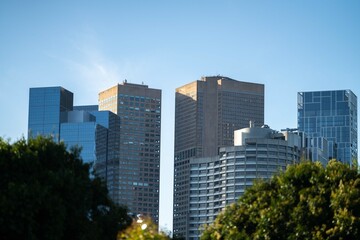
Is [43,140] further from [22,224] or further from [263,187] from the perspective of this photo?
[263,187]

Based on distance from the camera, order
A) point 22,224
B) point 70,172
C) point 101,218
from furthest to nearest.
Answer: point 101,218 → point 70,172 → point 22,224

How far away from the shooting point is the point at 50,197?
67500mm

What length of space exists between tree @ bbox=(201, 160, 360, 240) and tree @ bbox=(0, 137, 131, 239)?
29.7 feet

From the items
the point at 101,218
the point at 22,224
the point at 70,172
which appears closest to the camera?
the point at 22,224

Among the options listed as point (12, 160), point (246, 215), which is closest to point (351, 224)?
point (246, 215)

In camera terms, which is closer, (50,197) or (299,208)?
(50,197)

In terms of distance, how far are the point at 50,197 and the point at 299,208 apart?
1767 cm

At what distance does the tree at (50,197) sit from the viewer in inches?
2608

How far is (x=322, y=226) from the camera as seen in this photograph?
70.9m

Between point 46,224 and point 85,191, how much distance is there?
5.71m

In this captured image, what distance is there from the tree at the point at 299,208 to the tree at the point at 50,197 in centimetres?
904

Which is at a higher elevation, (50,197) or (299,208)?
(50,197)

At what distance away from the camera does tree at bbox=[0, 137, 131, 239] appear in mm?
66250

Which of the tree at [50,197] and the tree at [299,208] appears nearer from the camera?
the tree at [50,197]
